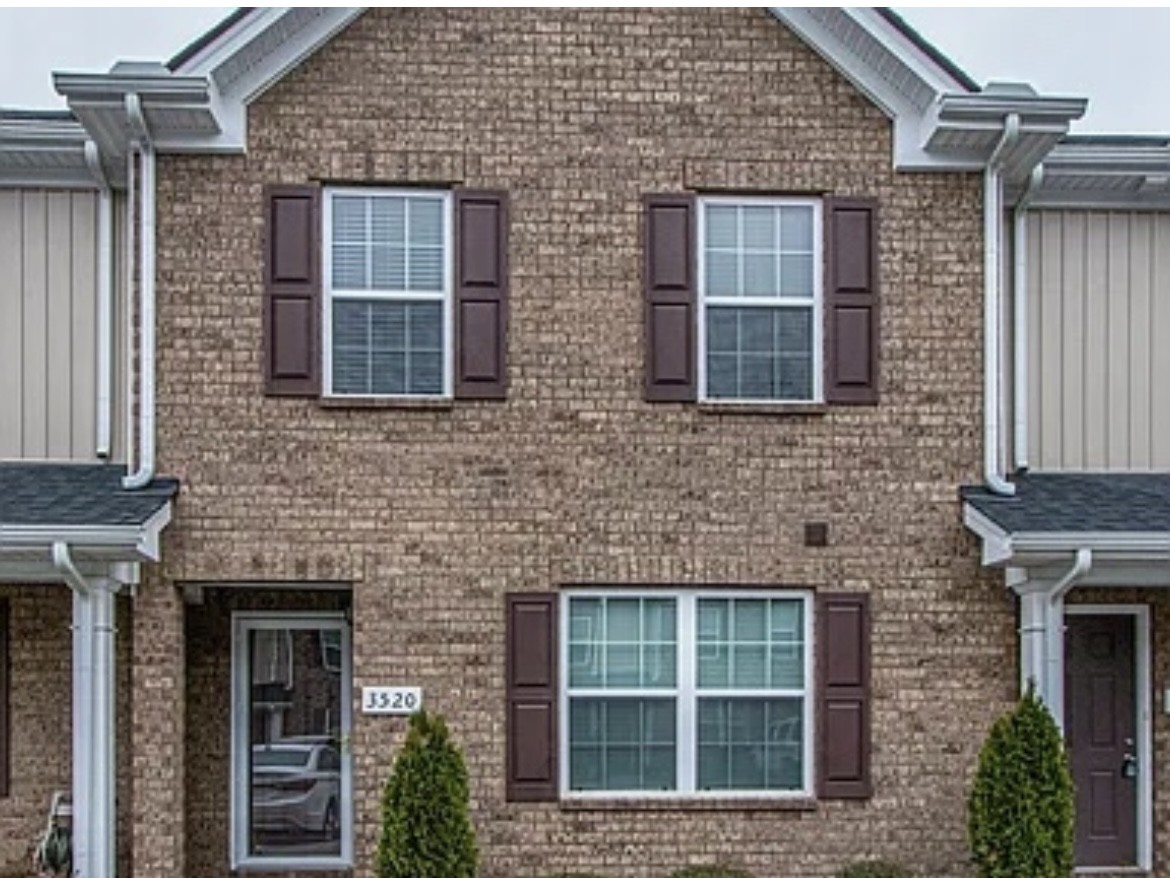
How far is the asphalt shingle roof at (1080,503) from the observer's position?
974 cm

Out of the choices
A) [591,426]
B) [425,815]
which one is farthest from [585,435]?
[425,815]

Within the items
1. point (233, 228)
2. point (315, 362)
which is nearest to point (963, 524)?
point (315, 362)

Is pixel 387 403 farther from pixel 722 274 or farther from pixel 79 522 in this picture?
pixel 722 274

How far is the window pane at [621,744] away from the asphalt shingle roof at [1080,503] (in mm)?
2537

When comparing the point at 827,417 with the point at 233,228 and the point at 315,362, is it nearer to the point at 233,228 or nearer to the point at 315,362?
the point at 315,362

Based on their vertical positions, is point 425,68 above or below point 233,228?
above

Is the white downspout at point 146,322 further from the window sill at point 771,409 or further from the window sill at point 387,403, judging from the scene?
the window sill at point 771,409

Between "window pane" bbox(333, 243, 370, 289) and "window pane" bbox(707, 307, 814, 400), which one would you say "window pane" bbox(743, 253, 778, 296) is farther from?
"window pane" bbox(333, 243, 370, 289)

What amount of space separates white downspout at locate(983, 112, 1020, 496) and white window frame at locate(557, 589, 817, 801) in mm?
1525

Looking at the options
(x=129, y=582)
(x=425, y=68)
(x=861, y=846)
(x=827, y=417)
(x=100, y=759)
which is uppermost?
(x=425, y=68)

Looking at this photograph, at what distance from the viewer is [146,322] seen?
32.7 ft

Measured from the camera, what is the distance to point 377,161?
1015cm

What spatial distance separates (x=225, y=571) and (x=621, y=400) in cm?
282

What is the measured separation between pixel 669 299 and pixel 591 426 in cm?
99
